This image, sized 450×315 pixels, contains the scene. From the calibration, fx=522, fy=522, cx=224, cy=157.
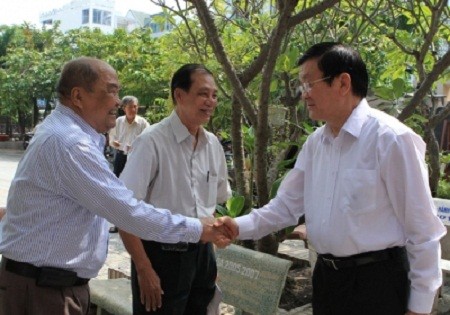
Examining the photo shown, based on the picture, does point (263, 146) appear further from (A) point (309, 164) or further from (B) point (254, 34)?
(B) point (254, 34)

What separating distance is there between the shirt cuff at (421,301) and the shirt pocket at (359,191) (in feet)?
1.14

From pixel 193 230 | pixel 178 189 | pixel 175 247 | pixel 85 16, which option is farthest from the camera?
pixel 85 16

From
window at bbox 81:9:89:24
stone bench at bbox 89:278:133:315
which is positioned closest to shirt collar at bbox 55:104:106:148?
stone bench at bbox 89:278:133:315

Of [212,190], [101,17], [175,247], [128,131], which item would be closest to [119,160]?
[128,131]

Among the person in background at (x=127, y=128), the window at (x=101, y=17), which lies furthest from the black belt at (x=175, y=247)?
the window at (x=101, y=17)

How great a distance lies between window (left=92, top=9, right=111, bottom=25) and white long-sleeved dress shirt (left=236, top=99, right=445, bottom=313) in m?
61.9

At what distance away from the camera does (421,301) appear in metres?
1.91

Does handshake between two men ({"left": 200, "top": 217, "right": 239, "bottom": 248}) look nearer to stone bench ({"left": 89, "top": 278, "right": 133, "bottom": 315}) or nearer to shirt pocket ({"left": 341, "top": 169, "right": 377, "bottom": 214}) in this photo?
shirt pocket ({"left": 341, "top": 169, "right": 377, "bottom": 214})

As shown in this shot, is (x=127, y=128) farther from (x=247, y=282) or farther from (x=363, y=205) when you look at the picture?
(x=363, y=205)

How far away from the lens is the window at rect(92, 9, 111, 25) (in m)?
59.9

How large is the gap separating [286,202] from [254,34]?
9.46 ft

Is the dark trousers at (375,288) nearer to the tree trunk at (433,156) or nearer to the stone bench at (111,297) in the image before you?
the stone bench at (111,297)

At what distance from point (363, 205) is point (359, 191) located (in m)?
0.05

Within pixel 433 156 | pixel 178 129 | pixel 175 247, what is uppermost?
pixel 178 129
